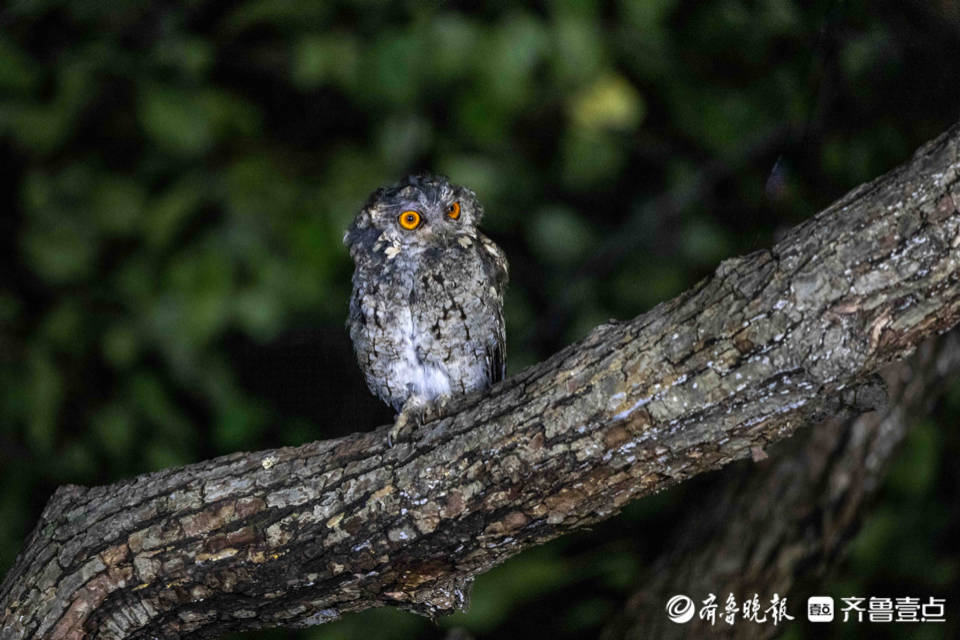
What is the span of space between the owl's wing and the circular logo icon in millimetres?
609

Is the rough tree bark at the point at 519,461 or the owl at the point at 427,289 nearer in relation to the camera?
the rough tree bark at the point at 519,461

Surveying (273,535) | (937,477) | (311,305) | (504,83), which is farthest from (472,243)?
(937,477)

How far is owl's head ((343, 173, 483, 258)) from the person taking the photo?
1.55 meters

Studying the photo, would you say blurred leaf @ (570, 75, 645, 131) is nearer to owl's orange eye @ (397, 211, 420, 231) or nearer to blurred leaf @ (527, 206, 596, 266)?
blurred leaf @ (527, 206, 596, 266)

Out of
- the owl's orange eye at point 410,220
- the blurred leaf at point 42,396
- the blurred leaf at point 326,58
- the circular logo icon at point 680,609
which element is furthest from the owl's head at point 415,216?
the blurred leaf at point 42,396

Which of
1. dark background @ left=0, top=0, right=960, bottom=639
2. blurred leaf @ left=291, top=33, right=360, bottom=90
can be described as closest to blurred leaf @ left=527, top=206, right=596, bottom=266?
dark background @ left=0, top=0, right=960, bottom=639

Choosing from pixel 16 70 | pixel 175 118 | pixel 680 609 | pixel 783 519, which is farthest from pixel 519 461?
pixel 16 70

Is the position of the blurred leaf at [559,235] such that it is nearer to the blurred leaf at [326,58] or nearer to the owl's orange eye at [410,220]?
the blurred leaf at [326,58]

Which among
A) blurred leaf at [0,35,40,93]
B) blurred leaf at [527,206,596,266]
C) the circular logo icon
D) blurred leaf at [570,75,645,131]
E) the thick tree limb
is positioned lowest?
the circular logo icon

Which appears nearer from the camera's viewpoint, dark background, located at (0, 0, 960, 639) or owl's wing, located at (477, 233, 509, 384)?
owl's wing, located at (477, 233, 509, 384)

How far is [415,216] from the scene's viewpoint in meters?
1.55

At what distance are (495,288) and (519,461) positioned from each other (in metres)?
0.51

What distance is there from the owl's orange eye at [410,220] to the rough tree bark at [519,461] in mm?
402

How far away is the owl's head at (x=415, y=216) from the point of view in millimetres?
1548
